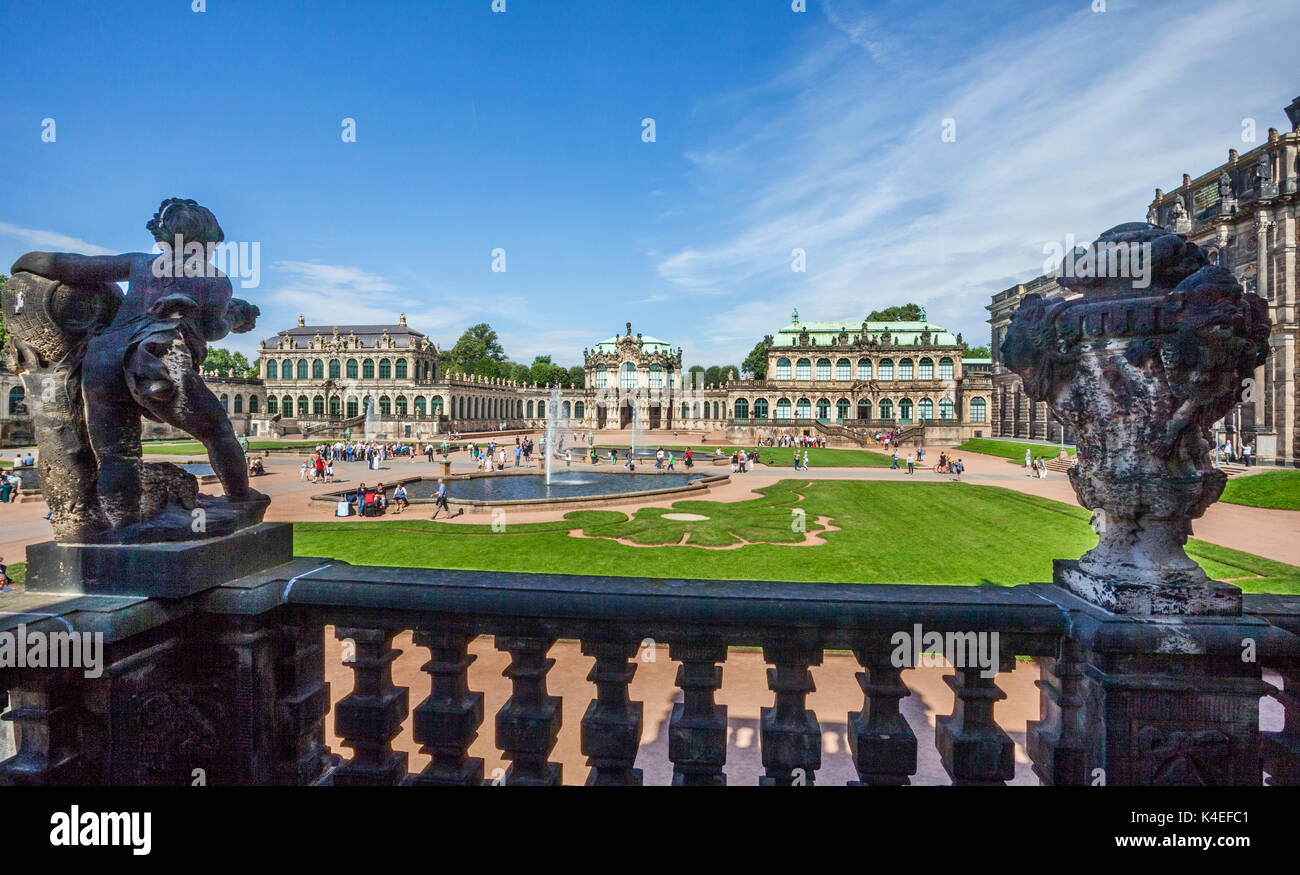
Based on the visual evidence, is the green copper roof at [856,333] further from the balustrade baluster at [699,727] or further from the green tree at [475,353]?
→ the balustrade baluster at [699,727]

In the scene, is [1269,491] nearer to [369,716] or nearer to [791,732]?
[791,732]

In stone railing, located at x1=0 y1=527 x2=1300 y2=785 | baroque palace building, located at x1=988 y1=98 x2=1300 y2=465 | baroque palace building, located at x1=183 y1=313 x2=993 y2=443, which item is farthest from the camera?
baroque palace building, located at x1=183 y1=313 x2=993 y2=443

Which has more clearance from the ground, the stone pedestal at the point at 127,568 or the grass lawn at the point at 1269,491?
the stone pedestal at the point at 127,568

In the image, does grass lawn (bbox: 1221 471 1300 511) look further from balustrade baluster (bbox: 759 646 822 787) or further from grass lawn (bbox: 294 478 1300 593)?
balustrade baluster (bbox: 759 646 822 787)

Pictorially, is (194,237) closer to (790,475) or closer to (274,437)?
(790,475)

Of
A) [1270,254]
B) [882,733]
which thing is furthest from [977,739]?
[1270,254]

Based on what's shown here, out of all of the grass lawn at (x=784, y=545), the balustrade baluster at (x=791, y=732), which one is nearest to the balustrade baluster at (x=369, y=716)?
the balustrade baluster at (x=791, y=732)

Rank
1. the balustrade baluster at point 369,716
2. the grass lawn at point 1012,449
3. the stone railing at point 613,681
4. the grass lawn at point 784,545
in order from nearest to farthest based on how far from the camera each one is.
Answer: the stone railing at point 613,681
the balustrade baluster at point 369,716
the grass lawn at point 784,545
the grass lawn at point 1012,449

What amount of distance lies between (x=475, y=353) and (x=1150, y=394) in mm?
130920

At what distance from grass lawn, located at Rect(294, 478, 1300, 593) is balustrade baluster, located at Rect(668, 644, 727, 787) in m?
9.03

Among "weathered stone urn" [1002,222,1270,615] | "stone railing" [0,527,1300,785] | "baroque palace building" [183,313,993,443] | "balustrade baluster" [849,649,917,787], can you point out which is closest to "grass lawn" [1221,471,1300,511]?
"weathered stone urn" [1002,222,1270,615]

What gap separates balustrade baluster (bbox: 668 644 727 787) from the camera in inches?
111

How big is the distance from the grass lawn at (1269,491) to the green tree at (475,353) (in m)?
113

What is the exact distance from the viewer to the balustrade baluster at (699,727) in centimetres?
282
